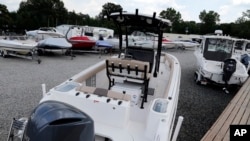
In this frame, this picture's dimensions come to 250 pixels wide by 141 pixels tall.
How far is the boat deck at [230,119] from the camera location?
98.0 inches

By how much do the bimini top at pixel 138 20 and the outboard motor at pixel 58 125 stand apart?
238 cm

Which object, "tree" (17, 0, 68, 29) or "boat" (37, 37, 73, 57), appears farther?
"tree" (17, 0, 68, 29)

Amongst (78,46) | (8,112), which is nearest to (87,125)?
(8,112)

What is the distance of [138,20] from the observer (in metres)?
3.64

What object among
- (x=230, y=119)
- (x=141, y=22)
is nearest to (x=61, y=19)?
(x=141, y=22)

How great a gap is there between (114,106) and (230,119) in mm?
1731

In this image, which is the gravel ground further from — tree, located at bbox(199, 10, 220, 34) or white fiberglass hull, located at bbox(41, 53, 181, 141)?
tree, located at bbox(199, 10, 220, 34)

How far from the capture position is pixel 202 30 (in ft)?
153

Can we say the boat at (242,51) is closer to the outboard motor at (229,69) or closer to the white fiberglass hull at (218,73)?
the white fiberglass hull at (218,73)

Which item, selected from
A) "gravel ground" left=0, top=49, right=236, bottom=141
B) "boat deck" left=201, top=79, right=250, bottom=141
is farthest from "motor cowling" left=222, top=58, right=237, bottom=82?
"boat deck" left=201, top=79, right=250, bottom=141

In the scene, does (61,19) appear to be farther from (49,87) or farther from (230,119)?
(230,119)

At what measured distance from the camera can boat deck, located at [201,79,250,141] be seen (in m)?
2.49

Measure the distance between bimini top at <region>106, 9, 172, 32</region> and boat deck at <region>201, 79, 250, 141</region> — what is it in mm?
1636

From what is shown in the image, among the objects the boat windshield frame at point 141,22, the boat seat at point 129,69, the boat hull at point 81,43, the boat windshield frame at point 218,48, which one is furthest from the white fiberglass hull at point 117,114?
the boat hull at point 81,43
